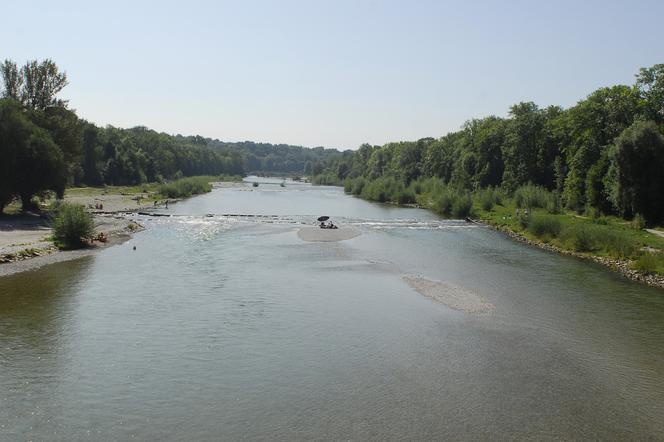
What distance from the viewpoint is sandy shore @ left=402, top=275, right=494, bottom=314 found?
109ft

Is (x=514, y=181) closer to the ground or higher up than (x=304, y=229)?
higher up

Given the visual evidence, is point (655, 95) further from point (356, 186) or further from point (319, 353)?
point (356, 186)

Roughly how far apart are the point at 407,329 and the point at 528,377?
7.43 metres

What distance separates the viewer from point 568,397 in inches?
812

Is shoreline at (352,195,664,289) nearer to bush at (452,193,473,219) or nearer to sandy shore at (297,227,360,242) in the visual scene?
bush at (452,193,473,219)

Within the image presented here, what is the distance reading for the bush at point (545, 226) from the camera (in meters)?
58.9

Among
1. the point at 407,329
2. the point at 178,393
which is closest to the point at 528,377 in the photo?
the point at 407,329

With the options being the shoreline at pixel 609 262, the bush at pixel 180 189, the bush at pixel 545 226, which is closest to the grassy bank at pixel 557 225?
the bush at pixel 545 226

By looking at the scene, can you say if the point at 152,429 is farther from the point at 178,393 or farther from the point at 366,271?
the point at 366,271

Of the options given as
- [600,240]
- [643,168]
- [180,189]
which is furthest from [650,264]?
[180,189]

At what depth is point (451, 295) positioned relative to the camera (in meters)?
36.2

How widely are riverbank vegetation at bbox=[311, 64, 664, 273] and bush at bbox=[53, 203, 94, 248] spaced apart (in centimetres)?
4619

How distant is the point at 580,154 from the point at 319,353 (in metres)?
63.0

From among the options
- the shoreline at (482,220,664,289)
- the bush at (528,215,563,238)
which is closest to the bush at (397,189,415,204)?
the shoreline at (482,220,664,289)
